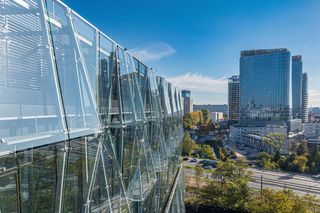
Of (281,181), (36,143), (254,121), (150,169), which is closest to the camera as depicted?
(36,143)

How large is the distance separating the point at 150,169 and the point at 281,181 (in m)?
22.8

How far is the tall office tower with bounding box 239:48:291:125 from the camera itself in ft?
178

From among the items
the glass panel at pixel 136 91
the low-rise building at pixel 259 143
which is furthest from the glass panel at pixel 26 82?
the low-rise building at pixel 259 143

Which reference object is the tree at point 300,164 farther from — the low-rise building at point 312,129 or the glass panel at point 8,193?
the low-rise building at point 312,129

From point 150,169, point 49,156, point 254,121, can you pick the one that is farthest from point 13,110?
point 254,121

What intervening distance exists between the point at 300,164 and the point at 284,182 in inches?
287

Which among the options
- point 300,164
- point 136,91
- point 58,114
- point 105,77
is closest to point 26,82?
point 58,114

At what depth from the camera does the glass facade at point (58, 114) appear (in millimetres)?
1637

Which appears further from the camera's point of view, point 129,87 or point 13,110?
point 129,87

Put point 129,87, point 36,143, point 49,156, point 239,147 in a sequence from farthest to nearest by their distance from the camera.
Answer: point 239,147, point 129,87, point 49,156, point 36,143

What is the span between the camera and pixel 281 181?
22.7 m

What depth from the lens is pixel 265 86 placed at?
2238 inches

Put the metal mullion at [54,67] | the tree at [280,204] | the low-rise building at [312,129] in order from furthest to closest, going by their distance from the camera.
Answer: the low-rise building at [312,129] → the tree at [280,204] → the metal mullion at [54,67]

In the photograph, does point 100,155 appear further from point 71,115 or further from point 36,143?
point 36,143
